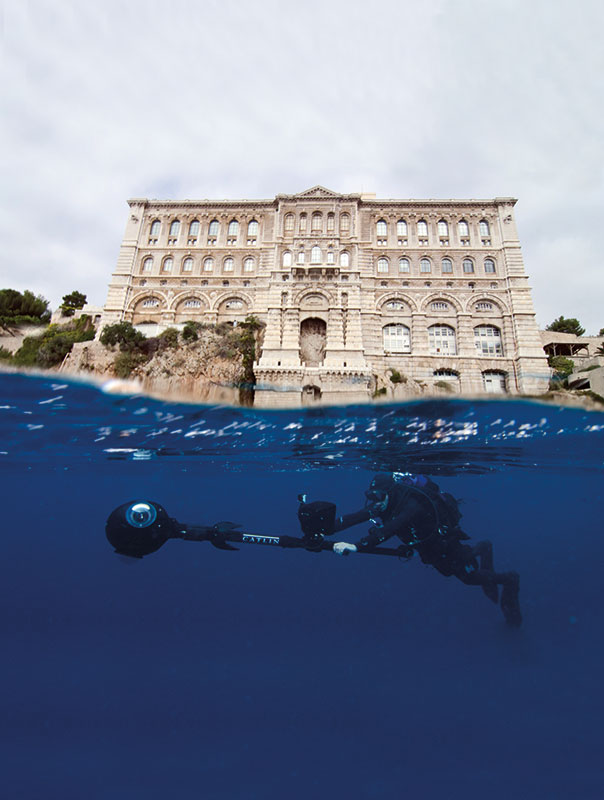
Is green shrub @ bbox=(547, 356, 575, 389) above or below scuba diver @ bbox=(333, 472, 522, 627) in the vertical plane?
A: above

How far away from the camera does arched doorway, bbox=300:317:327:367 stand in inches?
1254

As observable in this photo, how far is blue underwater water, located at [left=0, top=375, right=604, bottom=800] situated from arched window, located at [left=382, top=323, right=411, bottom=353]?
13344 mm

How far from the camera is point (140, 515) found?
518cm

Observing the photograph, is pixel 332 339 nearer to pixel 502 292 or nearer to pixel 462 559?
pixel 502 292

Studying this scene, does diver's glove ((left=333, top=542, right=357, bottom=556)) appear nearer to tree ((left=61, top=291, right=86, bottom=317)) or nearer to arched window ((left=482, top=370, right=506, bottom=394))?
arched window ((left=482, top=370, right=506, bottom=394))

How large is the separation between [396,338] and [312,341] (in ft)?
23.2

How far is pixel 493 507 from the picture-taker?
24672 millimetres

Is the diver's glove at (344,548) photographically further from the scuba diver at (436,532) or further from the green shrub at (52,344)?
the green shrub at (52,344)

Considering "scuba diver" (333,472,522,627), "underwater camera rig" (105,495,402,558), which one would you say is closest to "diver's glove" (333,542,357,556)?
"underwater camera rig" (105,495,402,558)

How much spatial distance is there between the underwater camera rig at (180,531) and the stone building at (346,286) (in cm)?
2291

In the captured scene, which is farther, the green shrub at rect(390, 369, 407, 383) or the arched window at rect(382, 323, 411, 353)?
the arched window at rect(382, 323, 411, 353)

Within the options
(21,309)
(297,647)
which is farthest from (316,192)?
(297,647)

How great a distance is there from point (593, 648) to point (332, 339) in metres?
23.6

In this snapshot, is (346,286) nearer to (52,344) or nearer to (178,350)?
(178,350)
